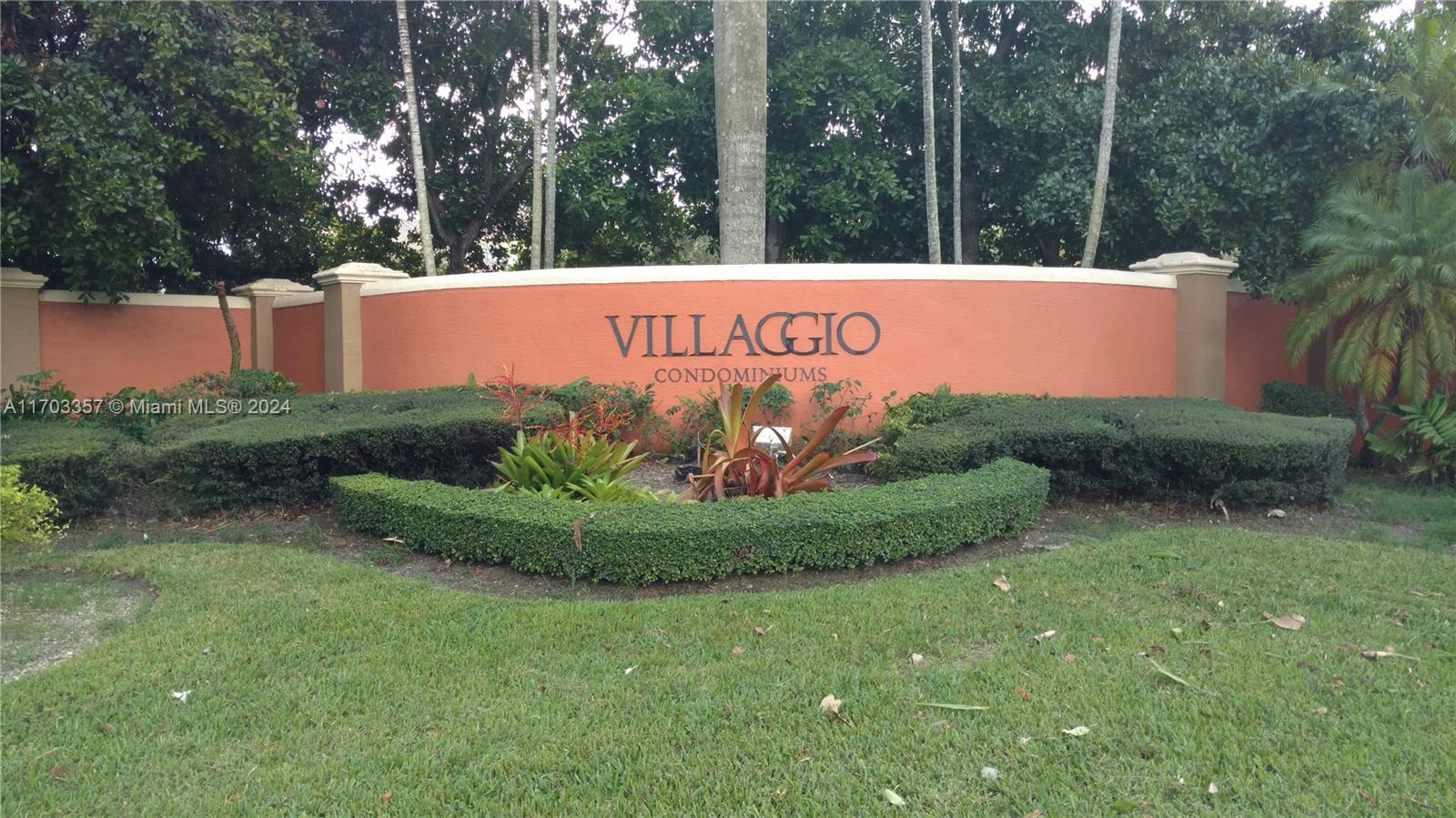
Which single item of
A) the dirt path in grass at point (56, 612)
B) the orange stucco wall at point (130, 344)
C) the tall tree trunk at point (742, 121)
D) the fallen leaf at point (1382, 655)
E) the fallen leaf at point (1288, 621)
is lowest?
A: the dirt path in grass at point (56, 612)

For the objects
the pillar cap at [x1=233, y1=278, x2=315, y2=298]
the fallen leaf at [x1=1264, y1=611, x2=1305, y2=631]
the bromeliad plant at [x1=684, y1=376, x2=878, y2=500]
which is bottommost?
the fallen leaf at [x1=1264, y1=611, x2=1305, y2=631]

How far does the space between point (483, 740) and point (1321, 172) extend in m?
11.9

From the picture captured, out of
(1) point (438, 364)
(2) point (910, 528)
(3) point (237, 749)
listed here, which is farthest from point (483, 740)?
(1) point (438, 364)

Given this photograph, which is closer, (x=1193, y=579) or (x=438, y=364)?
(x=1193, y=579)

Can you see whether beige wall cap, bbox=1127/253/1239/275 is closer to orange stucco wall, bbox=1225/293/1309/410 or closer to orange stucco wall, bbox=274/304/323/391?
orange stucco wall, bbox=1225/293/1309/410

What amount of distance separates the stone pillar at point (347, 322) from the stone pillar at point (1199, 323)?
870cm

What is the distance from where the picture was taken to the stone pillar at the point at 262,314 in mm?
14820

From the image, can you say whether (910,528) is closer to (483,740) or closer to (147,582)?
(483,740)

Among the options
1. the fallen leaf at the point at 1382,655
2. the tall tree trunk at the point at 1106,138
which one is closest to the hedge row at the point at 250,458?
the fallen leaf at the point at 1382,655

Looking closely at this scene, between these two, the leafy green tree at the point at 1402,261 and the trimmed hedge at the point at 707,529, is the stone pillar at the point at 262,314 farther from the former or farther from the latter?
the leafy green tree at the point at 1402,261

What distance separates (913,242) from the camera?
52.5ft

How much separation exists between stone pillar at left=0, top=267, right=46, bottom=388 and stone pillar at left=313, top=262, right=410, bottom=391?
4278 mm

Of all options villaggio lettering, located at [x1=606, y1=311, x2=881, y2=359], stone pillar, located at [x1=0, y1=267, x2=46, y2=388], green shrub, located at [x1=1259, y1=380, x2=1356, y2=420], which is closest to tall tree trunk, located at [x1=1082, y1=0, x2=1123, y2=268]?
green shrub, located at [x1=1259, y1=380, x2=1356, y2=420]

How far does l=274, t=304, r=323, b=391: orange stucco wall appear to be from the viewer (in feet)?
44.4
